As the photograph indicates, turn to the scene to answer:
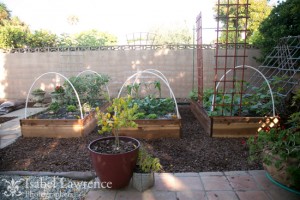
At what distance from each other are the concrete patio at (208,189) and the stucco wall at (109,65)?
4.58 meters

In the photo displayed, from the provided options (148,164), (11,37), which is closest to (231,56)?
(148,164)

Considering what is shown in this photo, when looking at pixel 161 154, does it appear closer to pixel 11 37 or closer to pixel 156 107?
pixel 156 107

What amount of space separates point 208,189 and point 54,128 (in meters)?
2.83

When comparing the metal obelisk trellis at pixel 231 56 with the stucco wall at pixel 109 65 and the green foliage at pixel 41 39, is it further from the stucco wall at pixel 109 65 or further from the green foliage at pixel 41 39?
the green foliage at pixel 41 39

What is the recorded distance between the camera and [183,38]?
1717 centimetres

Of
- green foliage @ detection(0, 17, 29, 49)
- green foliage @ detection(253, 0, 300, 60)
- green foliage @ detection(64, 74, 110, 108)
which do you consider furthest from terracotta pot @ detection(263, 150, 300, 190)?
green foliage @ detection(0, 17, 29, 49)

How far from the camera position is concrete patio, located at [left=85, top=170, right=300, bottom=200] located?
2158 millimetres

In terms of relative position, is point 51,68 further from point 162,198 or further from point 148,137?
point 162,198

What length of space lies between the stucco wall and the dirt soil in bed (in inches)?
130

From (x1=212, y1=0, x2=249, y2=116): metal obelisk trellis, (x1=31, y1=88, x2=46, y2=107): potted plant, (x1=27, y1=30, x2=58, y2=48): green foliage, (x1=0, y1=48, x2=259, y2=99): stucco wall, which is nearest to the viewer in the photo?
(x1=212, y1=0, x2=249, y2=116): metal obelisk trellis

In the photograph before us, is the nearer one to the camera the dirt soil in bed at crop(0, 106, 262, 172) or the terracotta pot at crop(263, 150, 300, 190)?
the terracotta pot at crop(263, 150, 300, 190)

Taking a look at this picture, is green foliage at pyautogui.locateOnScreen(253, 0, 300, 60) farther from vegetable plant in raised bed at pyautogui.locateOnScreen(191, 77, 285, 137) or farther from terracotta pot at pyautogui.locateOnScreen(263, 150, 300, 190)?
terracotta pot at pyautogui.locateOnScreen(263, 150, 300, 190)

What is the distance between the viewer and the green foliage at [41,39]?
8.05m

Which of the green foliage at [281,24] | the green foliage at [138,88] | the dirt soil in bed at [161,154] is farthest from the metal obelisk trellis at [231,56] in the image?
the green foliage at [138,88]
